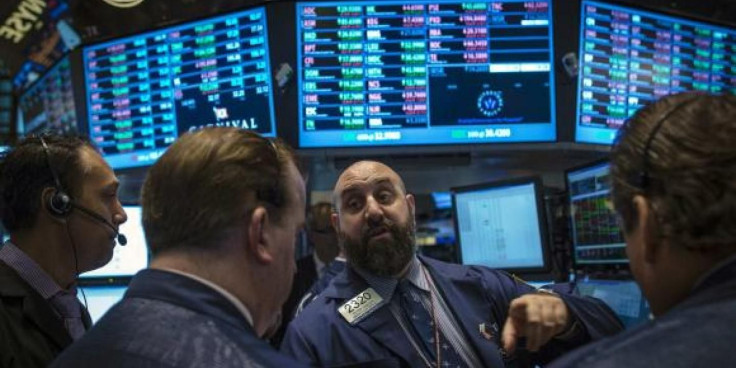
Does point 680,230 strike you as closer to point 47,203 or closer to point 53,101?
point 47,203

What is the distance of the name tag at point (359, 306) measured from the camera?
1894 mm

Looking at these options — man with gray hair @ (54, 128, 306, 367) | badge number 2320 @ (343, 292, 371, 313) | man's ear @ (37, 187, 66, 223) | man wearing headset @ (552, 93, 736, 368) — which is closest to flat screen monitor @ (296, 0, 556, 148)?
badge number 2320 @ (343, 292, 371, 313)

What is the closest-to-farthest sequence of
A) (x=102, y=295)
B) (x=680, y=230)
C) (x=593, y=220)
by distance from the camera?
(x=680, y=230) → (x=593, y=220) → (x=102, y=295)

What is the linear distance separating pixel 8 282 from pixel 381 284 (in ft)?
3.32

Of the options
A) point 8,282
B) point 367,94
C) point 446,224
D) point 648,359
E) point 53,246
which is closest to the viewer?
point 648,359

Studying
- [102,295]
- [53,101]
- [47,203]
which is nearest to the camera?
[47,203]

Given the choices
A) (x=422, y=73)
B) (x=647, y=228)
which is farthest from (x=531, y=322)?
(x=422, y=73)

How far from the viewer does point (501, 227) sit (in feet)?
9.25

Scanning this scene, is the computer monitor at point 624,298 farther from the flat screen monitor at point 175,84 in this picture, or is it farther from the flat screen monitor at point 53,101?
the flat screen monitor at point 53,101

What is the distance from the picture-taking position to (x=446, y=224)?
5.83 metres

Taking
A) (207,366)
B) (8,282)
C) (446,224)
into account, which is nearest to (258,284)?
(207,366)

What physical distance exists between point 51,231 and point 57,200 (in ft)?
0.28

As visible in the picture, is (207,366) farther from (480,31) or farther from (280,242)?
(480,31)

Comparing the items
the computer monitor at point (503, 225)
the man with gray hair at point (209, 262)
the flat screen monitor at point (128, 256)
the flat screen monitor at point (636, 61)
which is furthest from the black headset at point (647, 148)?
the flat screen monitor at point (128, 256)
